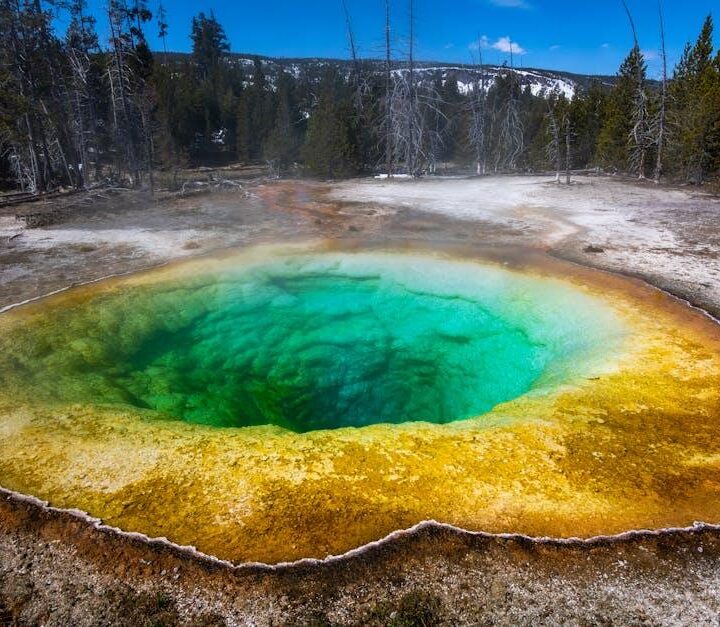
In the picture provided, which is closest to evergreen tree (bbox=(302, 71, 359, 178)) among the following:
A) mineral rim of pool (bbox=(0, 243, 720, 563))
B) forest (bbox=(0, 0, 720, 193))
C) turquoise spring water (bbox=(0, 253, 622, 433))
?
forest (bbox=(0, 0, 720, 193))

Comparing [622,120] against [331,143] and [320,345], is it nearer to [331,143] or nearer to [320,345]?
[331,143]

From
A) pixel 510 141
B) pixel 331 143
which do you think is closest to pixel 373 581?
pixel 331 143

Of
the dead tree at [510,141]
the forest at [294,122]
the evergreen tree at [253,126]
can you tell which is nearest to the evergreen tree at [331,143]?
the forest at [294,122]

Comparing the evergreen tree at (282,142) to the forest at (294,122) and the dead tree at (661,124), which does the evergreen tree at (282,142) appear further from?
the dead tree at (661,124)

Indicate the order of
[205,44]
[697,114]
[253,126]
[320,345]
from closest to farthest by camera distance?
1. [320,345]
2. [697,114]
3. [253,126]
4. [205,44]

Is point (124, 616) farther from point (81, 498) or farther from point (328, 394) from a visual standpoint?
point (328, 394)

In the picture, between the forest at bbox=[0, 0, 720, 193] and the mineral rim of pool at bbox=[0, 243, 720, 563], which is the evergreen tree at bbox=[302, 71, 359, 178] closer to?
the forest at bbox=[0, 0, 720, 193]

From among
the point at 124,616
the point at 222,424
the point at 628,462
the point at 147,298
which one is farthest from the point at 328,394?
the point at 124,616
